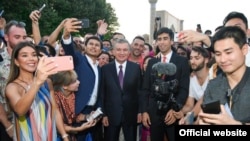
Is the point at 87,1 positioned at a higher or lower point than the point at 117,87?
higher

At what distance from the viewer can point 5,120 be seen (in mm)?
3689

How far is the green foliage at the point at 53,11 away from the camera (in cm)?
2017

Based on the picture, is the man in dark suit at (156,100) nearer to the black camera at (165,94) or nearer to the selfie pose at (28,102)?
the black camera at (165,94)

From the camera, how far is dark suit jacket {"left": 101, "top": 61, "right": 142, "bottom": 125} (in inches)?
197

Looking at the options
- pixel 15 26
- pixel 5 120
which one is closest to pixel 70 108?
pixel 5 120

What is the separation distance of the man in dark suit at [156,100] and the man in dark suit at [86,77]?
0.75m

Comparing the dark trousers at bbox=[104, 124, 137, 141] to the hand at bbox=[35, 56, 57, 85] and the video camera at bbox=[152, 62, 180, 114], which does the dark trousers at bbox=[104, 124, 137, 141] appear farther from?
the hand at bbox=[35, 56, 57, 85]

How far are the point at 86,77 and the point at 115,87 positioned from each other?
488mm

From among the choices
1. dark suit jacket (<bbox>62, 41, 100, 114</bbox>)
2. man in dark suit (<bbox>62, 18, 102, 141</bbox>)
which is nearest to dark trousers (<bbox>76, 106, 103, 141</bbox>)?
man in dark suit (<bbox>62, 18, 102, 141</bbox>)

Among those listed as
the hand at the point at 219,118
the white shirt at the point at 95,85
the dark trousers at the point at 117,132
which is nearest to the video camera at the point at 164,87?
the dark trousers at the point at 117,132

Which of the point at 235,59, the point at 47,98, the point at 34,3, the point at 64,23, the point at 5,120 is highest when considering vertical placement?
the point at 34,3

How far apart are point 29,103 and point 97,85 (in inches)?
85.2

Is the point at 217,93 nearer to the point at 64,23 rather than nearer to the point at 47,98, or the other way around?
the point at 47,98

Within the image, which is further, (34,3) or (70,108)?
(34,3)
